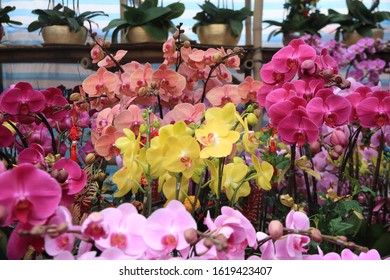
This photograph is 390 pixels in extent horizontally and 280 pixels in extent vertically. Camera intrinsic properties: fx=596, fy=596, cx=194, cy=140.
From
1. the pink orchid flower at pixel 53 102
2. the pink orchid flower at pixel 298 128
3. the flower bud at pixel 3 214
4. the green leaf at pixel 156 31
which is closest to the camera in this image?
the flower bud at pixel 3 214

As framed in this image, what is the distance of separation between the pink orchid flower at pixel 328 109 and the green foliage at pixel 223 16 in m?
1.40

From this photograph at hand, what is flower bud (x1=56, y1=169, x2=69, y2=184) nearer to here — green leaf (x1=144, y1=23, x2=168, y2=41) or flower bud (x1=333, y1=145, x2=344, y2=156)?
flower bud (x1=333, y1=145, x2=344, y2=156)

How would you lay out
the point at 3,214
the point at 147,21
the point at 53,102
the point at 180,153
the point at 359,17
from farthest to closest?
the point at 359,17
the point at 147,21
the point at 53,102
the point at 180,153
the point at 3,214

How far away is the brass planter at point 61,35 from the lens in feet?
6.21

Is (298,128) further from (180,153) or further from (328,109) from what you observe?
(180,153)

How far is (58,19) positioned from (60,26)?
0.03 meters

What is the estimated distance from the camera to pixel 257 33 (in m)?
1.84

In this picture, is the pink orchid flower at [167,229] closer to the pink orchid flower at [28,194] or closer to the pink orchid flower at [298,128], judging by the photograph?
the pink orchid flower at [28,194]

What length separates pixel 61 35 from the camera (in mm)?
1895

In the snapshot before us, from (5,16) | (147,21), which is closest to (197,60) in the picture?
(147,21)

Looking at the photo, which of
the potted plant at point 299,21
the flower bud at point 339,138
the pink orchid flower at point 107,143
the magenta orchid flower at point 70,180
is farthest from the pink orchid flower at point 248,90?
the potted plant at point 299,21
